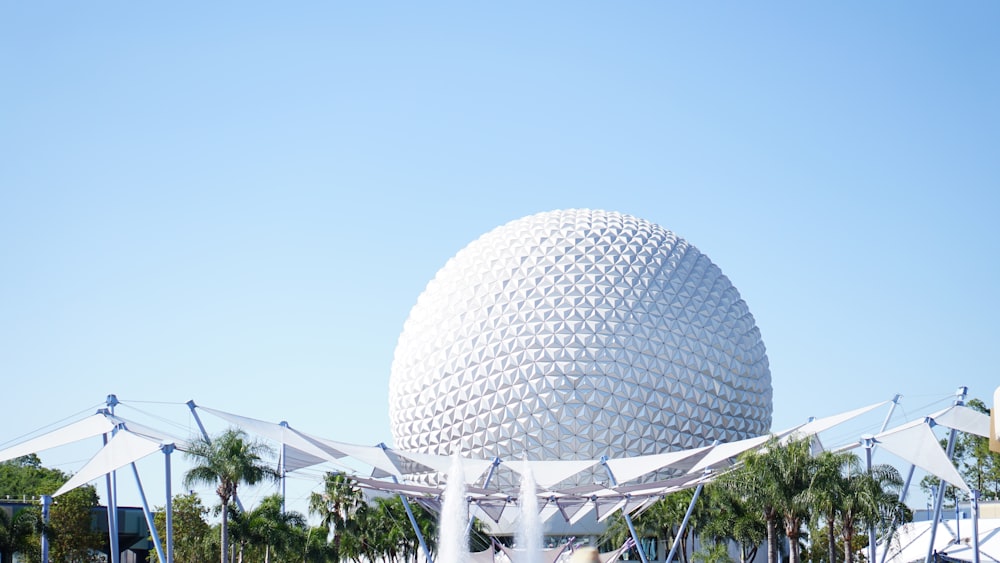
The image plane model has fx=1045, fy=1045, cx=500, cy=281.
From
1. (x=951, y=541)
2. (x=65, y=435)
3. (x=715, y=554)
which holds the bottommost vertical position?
(x=951, y=541)

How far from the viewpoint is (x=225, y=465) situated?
33.1m

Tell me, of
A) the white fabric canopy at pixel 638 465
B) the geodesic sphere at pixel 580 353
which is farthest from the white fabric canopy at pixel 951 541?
the white fabric canopy at pixel 638 465

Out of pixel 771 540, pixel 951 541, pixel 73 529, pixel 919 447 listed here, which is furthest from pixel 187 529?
pixel 951 541

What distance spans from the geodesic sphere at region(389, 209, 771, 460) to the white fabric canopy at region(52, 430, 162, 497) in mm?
16195

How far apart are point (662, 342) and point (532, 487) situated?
14.1 meters

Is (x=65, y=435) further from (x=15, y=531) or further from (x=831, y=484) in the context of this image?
(x=831, y=484)

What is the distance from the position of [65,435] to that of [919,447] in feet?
91.2

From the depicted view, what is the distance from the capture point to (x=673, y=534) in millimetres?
45281

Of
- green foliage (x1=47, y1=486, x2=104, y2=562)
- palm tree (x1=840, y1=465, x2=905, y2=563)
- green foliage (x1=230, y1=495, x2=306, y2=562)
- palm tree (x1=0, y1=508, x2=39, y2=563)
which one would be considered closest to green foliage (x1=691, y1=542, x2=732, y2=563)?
palm tree (x1=840, y1=465, x2=905, y2=563)

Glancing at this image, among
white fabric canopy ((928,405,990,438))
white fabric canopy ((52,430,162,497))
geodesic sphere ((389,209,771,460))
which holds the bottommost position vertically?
white fabric canopy ((928,405,990,438))

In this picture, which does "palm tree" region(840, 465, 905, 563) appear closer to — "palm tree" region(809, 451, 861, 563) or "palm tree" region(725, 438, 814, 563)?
"palm tree" region(809, 451, 861, 563)

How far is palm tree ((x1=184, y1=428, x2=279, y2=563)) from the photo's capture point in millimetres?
33094

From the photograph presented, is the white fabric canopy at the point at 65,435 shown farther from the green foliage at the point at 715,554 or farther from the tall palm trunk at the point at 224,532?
the green foliage at the point at 715,554

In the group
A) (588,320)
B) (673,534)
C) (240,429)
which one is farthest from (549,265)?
(240,429)
